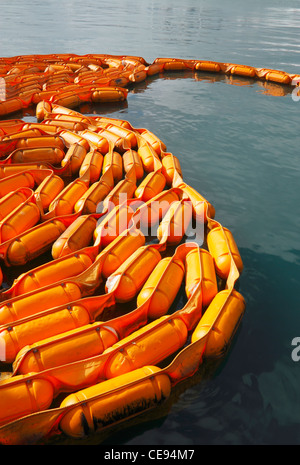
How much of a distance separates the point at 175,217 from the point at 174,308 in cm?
314

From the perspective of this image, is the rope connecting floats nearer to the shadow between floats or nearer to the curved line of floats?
the curved line of floats

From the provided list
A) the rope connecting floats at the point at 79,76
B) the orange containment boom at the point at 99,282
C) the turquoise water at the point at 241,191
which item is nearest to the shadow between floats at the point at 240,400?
the turquoise water at the point at 241,191

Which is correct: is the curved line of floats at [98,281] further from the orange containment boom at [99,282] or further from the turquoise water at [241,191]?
the turquoise water at [241,191]

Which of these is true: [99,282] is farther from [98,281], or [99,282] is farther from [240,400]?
[240,400]

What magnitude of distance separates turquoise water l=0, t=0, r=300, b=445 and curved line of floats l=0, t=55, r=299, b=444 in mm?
650

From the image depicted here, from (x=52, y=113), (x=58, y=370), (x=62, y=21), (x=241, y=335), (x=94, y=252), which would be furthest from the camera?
(x=62, y=21)

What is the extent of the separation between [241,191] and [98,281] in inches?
300

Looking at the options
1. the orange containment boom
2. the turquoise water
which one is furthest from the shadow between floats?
the orange containment boom

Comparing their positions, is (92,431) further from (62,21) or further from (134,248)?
(62,21)

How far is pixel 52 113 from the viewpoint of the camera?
18.0 m

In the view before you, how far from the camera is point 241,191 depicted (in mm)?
14086

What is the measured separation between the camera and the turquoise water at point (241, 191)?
6551 millimetres

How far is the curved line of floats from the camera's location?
6.06 m

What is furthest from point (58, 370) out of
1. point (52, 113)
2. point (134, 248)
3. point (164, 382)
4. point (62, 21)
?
point (62, 21)
